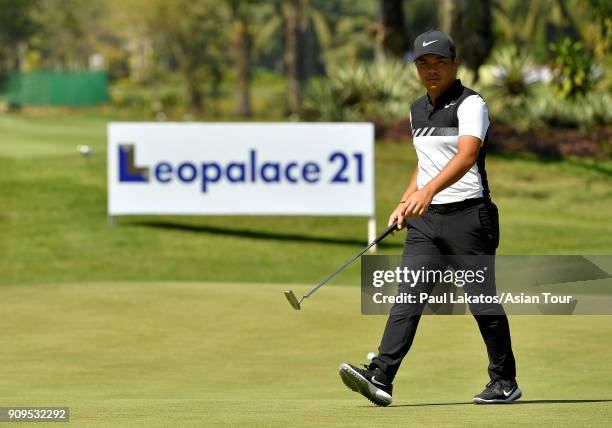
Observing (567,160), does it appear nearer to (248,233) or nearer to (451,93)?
(248,233)

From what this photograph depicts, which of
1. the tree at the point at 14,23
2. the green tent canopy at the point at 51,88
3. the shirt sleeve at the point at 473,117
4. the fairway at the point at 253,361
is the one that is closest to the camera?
the fairway at the point at 253,361

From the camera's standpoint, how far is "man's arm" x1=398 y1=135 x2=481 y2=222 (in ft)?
21.7

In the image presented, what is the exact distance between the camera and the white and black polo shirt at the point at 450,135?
678 cm

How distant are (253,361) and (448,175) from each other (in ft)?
9.31

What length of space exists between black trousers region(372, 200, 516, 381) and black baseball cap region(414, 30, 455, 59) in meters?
0.72

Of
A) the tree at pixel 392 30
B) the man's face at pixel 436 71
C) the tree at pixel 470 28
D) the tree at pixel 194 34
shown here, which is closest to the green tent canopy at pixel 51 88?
the tree at pixel 194 34

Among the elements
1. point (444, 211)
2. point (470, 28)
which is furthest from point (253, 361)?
point (470, 28)

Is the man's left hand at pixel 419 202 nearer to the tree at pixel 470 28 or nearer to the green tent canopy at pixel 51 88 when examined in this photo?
the tree at pixel 470 28

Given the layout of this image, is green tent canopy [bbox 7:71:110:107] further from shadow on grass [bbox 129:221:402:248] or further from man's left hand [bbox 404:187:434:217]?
man's left hand [bbox 404:187:434:217]

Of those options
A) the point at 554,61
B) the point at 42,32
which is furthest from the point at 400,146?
the point at 42,32

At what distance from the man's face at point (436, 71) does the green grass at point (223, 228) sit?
8.64m

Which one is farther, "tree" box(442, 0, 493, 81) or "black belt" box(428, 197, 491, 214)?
"tree" box(442, 0, 493, 81)

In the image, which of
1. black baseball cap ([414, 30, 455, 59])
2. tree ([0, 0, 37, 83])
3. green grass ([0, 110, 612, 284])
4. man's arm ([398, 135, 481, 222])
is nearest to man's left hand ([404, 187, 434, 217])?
man's arm ([398, 135, 481, 222])

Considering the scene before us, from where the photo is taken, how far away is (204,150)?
17578mm
